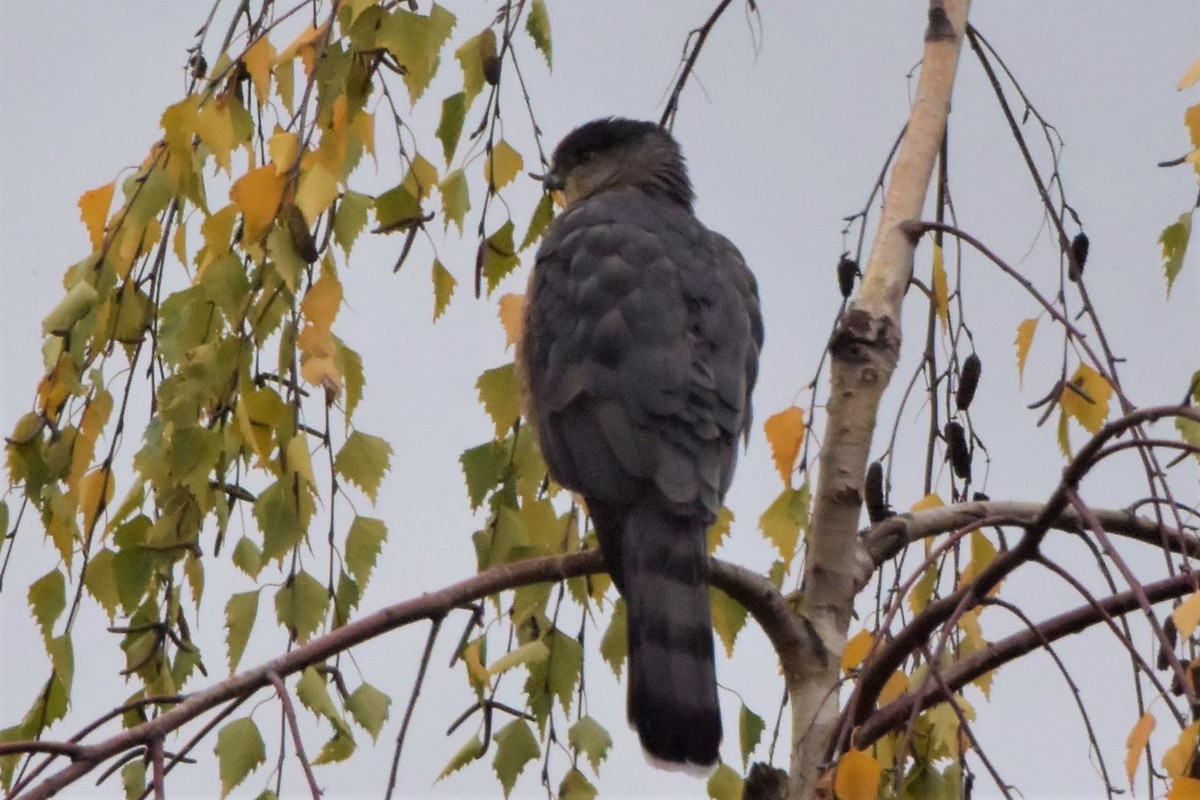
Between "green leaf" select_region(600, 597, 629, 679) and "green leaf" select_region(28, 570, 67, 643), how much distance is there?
1009 millimetres

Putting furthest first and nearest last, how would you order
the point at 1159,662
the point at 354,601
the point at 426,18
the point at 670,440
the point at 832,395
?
the point at 670,440
the point at 832,395
the point at 354,601
the point at 426,18
the point at 1159,662

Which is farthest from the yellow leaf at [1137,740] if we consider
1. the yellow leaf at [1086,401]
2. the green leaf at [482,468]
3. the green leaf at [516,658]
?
the green leaf at [482,468]

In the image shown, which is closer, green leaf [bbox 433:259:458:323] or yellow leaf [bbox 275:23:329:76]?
yellow leaf [bbox 275:23:329:76]

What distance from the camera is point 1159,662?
6.56 feet

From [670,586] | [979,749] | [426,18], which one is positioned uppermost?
[426,18]

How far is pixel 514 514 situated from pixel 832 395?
621mm

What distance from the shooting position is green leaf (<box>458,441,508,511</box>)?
9.30 feet

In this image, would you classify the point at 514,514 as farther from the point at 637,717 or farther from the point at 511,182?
the point at 511,182

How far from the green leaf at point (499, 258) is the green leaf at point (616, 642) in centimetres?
67

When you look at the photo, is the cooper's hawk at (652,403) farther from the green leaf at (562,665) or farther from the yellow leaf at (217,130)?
the yellow leaf at (217,130)

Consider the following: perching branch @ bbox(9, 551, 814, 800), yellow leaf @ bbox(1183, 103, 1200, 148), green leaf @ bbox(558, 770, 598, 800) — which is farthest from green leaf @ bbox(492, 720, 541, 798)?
yellow leaf @ bbox(1183, 103, 1200, 148)

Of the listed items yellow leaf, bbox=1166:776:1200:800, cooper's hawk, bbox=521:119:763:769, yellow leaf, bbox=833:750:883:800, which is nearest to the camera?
yellow leaf, bbox=1166:776:1200:800

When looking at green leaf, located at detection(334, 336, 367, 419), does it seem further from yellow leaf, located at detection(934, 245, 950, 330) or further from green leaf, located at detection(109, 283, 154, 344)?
yellow leaf, located at detection(934, 245, 950, 330)

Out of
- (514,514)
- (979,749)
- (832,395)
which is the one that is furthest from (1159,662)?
(514,514)
